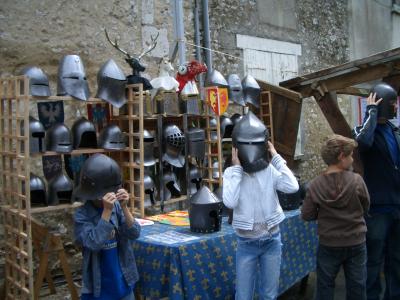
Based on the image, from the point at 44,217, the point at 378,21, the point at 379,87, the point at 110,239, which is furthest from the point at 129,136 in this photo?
the point at 378,21

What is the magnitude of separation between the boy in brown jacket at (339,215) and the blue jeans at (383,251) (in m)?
0.39

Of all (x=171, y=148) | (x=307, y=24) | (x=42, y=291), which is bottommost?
(x=42, y=291)

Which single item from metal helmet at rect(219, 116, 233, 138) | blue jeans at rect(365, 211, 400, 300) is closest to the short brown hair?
blue jeans at rect(365, 211, 400, 300)

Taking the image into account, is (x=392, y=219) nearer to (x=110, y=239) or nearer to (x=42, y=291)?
(x=110, y=239)

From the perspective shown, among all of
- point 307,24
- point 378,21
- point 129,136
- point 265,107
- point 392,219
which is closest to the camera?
point 392,219

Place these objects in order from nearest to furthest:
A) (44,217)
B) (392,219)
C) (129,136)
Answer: (392,219), (129,136), (44,217)

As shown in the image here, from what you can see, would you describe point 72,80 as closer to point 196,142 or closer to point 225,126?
point 196,142

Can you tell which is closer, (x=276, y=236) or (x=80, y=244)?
(x=80, y=244)

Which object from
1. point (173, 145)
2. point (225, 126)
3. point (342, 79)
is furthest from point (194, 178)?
point (342, 79)

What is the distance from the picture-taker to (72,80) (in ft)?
13.3

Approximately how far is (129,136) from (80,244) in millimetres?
1846

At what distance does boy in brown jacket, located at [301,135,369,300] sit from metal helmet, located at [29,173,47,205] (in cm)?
211

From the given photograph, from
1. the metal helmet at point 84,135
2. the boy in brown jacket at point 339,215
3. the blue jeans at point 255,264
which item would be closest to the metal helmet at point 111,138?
the metal helmet at point 84,135

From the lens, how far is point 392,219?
3516mm
